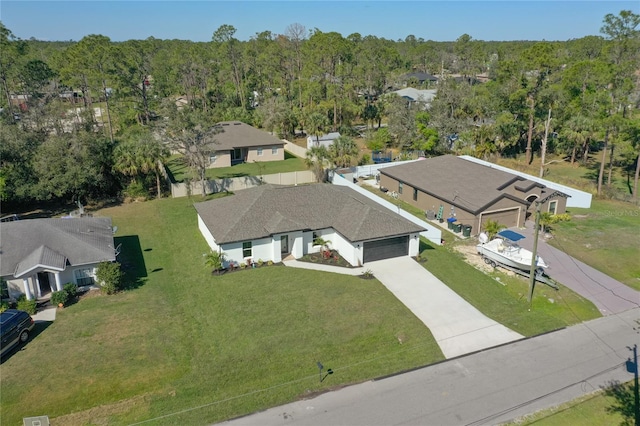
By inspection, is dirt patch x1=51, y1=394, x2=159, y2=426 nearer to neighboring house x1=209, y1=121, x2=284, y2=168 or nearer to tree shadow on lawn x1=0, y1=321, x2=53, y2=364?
tree shadow on lawn x1=0, y1=321, x2=53, y2=364

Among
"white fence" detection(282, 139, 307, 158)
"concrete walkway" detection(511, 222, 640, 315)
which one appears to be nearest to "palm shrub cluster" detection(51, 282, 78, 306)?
"concrete walkway" detection(511, 222, 640, 315)

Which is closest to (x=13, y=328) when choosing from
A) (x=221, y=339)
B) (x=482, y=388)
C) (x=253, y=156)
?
(x=221, y=339)

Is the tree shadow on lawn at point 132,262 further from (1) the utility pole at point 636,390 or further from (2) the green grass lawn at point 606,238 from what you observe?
(2) the green grass lawn at point 606,238

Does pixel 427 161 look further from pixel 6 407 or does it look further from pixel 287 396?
pixel 6 407

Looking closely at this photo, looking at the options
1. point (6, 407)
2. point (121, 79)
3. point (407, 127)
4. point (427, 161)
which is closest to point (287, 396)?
point (6, 407)

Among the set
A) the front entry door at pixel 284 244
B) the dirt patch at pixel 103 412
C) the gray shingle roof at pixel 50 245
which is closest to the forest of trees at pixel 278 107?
the gray shingle roof at pixel 50 245

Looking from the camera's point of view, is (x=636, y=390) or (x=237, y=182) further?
(x=237, y=182)

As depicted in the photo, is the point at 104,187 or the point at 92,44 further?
the point at 92,44

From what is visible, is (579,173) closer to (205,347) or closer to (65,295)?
(205,347)
